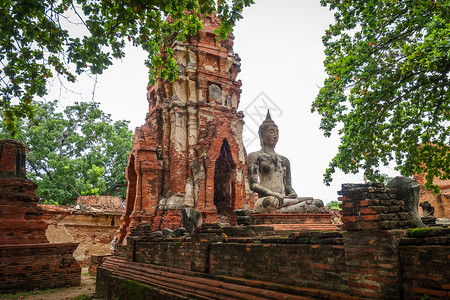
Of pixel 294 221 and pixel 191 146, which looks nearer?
pixel 294 221

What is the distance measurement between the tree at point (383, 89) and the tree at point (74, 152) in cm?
1504

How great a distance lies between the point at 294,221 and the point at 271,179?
6.58ft

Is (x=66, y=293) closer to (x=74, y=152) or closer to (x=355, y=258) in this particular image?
(x=355, y=258)

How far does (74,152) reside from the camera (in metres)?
23.2

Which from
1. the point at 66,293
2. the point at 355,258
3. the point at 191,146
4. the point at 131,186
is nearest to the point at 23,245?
the point at 66,293

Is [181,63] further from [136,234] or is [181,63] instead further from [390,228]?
[390,228]

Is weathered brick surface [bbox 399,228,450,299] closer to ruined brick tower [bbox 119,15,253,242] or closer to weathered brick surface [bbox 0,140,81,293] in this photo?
ruined brick tower [bbox 119,15,253,242]

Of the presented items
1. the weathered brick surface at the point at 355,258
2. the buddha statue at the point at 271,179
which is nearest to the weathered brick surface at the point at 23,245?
the buddha statue at the point at 271,179

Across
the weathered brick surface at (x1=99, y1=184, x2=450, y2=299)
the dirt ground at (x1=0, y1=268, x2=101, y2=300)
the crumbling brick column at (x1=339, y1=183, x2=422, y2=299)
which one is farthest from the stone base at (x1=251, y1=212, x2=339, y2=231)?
the dirt ground at (x1=0, y1=268, x2=101, y2=300)

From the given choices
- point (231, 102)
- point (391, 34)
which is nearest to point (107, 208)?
point (231, 102)

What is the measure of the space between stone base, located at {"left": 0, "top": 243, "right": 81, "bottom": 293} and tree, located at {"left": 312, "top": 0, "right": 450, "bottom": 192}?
7.95 metres

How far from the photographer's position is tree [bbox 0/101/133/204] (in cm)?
2025

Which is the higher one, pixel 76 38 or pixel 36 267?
pixel 76 38

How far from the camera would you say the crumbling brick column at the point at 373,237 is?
123 inches
